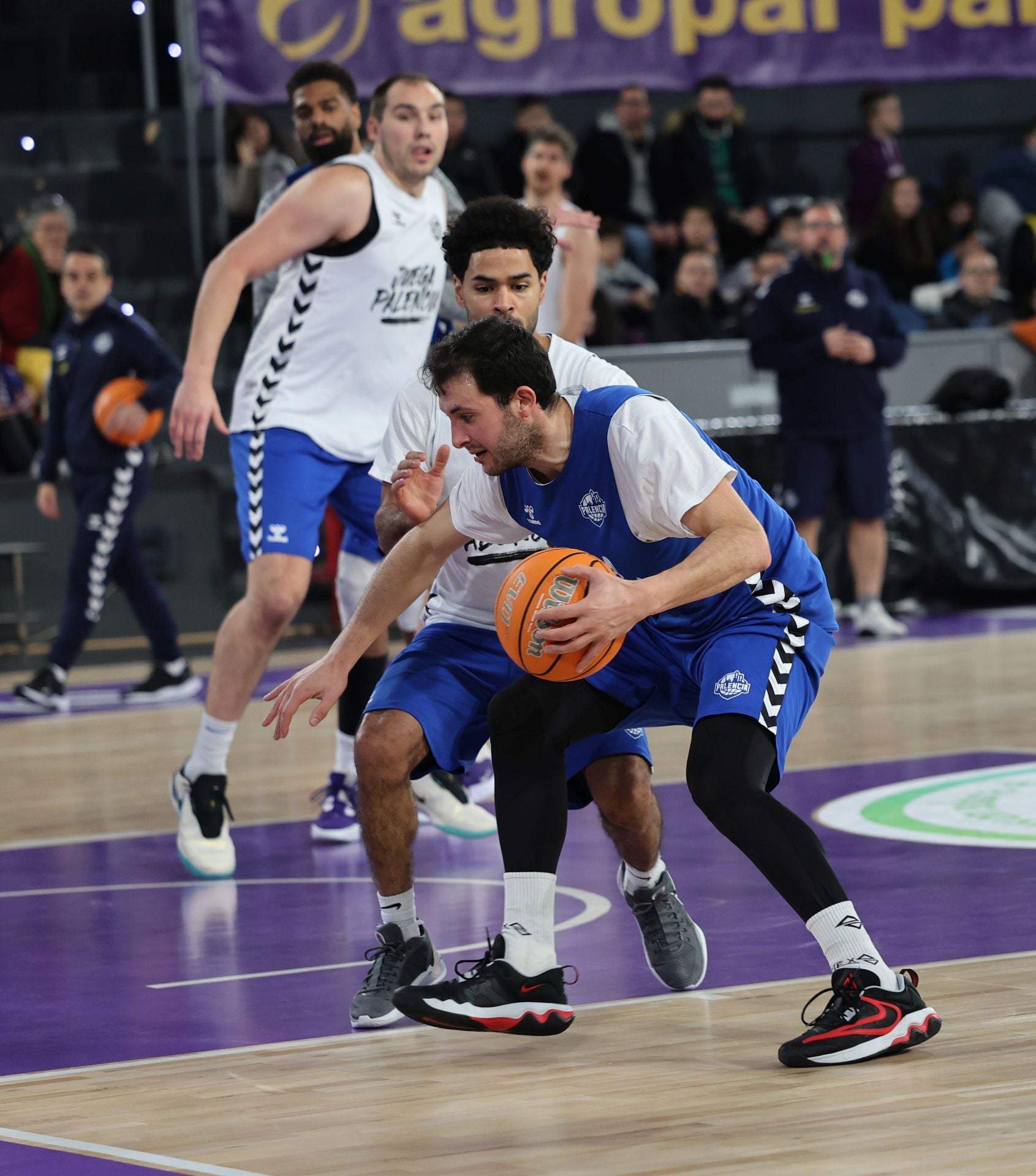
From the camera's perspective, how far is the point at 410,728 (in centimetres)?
447

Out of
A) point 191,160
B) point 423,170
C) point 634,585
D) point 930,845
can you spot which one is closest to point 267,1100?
point 634,585

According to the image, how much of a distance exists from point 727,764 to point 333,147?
128 inches

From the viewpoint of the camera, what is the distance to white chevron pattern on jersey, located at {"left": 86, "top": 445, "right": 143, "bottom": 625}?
10.6m

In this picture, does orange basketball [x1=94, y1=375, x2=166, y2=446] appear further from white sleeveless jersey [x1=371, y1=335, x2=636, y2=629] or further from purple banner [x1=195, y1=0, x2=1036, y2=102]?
white sleeveless jersey [x1=371, y1=335, x2=636, y2=629]

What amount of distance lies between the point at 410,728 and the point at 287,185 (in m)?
2.60

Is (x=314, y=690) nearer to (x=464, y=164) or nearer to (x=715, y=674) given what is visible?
(x=715, y=674)

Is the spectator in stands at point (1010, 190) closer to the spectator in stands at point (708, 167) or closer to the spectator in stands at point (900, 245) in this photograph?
the spectator in stands at point (900, 245)

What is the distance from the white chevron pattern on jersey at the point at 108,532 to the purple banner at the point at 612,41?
12.6ft

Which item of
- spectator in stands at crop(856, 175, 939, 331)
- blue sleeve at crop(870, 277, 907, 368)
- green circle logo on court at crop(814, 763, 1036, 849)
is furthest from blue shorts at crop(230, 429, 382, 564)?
spectator in stands at crop(856, 175, 939, 331)

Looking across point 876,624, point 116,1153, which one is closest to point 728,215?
point 876,624

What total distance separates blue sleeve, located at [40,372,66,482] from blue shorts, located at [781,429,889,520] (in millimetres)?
3978

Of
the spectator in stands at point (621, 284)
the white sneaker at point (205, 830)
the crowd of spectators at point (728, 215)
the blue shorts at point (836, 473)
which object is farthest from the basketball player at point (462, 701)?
the spectator in stands at point (621, 284)

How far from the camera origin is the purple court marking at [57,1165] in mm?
3248

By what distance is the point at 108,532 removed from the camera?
34.9 ft
